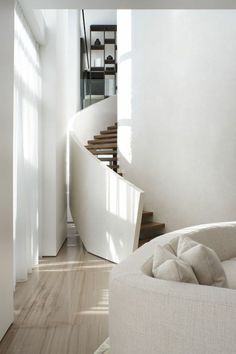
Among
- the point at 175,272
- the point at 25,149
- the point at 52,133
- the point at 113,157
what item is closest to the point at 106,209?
the point at 52,133

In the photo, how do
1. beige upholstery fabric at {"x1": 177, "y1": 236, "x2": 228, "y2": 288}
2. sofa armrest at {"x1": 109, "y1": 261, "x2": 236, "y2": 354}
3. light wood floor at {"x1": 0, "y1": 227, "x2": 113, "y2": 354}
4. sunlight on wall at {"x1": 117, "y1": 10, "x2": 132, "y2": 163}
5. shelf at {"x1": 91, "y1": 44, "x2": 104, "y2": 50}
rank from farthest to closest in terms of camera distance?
shelf at {"x1": 91, "y1": 44, "x2": 104, "y2": 50} → sunlight on wall at {"x1": 117, "y1": 10, "x2": 132, "y2": 163} → light wood floor at {"x1": 0, "y1": 227, "x2": 113, "y2": 354} → beige upholstery fabric at {"x1": 177, "y1": 236, "x2": 228, "y2": 288} → sofa armrest at {"x1": 109, "y1": 261, "x2": 236, "y2": 354}

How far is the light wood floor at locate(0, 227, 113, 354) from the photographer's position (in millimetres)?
2768

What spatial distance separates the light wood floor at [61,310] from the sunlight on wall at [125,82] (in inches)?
99.8

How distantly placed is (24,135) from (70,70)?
218 inches

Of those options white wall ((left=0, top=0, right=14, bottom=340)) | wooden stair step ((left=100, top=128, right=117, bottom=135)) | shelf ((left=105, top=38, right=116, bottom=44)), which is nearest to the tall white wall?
wooden stair step ((left=100, top=128, right=117, bottom=135))

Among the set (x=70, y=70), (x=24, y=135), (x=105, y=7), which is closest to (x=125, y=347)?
(x=105, y=7)

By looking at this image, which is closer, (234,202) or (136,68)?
(234,202)

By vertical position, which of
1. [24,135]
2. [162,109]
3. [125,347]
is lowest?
[125,347]

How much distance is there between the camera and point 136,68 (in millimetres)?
6738

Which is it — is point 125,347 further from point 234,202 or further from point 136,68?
point 136,68

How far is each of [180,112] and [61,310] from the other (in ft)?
11.6

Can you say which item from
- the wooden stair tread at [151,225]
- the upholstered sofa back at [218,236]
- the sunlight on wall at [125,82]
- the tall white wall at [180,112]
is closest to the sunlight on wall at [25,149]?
the wooden stair tread at [151,225]

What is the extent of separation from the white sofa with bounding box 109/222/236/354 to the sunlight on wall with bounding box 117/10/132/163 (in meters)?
5.18

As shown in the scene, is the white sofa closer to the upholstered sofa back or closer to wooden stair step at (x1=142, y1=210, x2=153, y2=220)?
the upholstered sofa back
